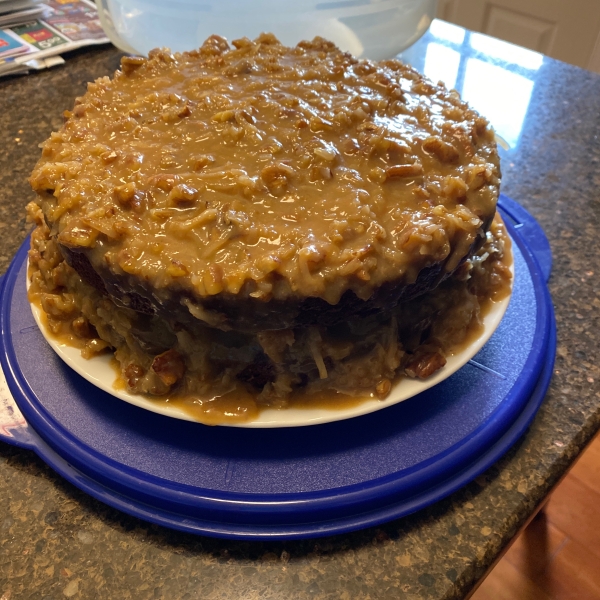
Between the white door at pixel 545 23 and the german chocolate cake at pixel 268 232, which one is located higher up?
the german chocolate cake at pixel 268 232

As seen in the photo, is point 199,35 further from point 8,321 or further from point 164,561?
point 164,561

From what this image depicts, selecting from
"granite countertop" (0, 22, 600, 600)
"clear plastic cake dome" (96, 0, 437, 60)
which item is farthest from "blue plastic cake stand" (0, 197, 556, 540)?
"clear plastic cake dome" (96, 0, 437, 60)

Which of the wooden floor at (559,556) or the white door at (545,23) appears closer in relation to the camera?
the wooden floor at (559,556)

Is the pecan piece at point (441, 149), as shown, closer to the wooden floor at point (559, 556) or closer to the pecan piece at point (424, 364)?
the pecan piece at point (424, 364)

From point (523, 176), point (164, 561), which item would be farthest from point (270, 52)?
point (164, 561)

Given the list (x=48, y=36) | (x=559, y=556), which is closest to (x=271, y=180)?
(x=559, y=556)

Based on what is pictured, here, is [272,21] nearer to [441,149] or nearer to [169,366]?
[441,149]

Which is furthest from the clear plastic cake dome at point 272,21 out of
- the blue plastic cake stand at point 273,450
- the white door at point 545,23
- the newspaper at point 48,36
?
the white door at point 545,23
